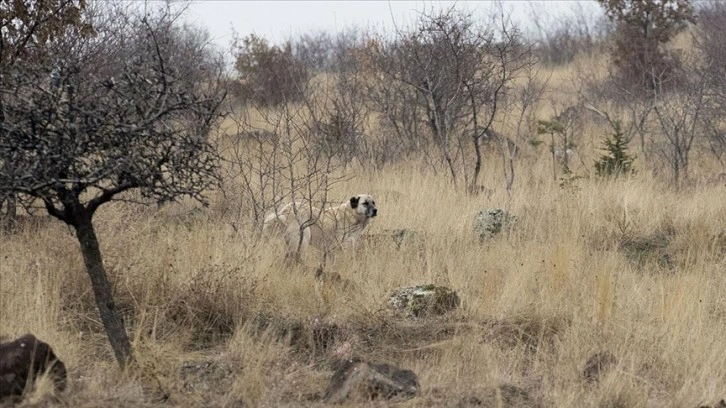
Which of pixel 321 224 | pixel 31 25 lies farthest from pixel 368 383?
pixel 31 25

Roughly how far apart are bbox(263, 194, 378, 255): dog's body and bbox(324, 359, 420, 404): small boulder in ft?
8.44

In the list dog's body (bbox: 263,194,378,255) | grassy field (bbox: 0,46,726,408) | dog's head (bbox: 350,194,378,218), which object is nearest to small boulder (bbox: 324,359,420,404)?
grassy field (bbox: 0,46,726,408)

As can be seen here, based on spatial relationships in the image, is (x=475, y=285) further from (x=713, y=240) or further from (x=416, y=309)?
(x=713, y=240)

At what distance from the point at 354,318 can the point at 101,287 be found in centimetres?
190

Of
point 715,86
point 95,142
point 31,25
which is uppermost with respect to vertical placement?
point 31,25

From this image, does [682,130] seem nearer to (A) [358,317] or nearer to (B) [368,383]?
(A) [358,317]

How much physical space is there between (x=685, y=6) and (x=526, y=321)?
17964 mm

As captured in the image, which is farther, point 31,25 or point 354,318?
point 31,25

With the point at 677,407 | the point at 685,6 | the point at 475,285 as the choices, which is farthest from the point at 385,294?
the point at 685,6

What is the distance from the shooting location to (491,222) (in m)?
8.74

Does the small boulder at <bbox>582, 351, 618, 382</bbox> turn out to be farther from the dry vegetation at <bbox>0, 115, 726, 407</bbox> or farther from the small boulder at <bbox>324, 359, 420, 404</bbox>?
the small boulder at <bbox>324, 359, 420, 404</bbox>

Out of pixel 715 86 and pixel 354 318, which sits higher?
pixel 715 86

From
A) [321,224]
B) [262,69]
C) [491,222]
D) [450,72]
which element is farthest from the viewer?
[262,69]

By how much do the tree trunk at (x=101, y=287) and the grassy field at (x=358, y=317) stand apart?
122 mm
